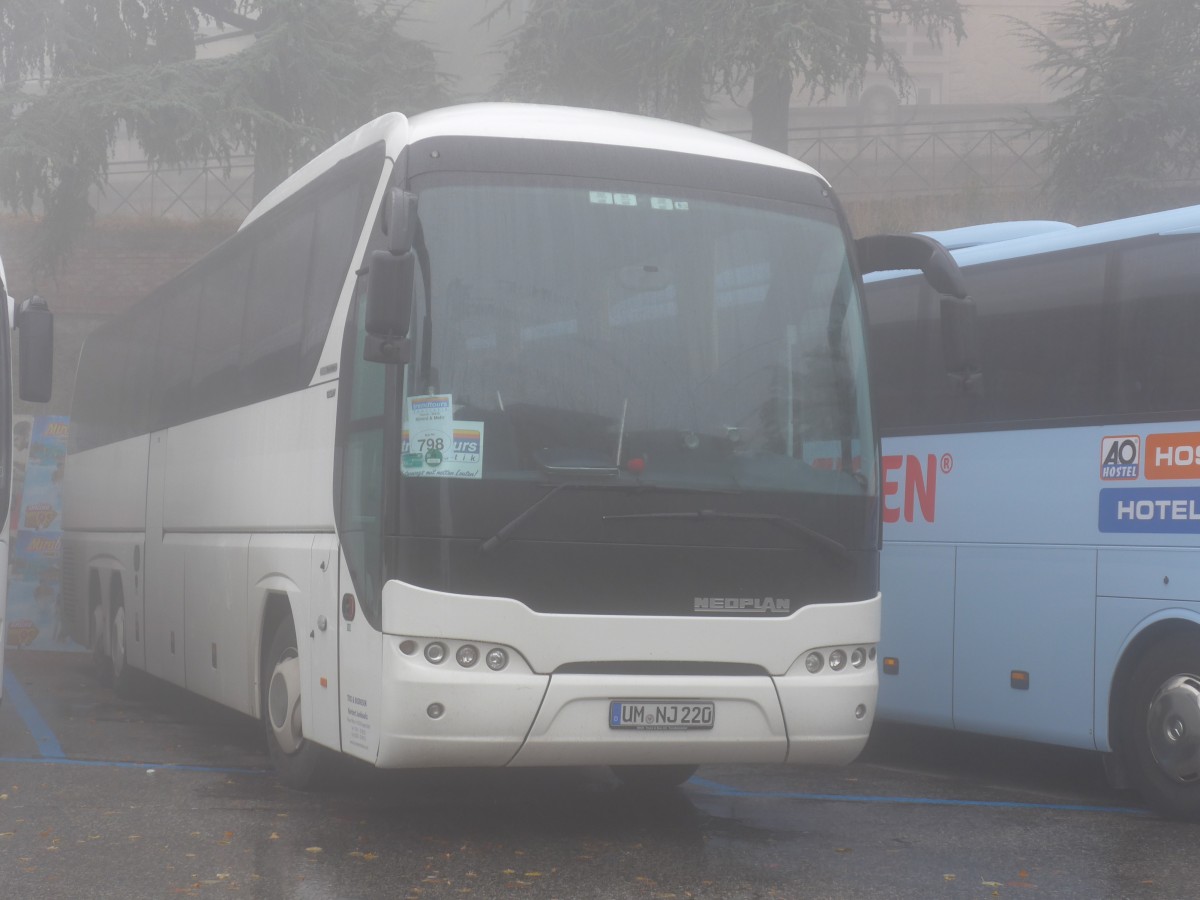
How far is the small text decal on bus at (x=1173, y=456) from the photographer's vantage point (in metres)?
8.84

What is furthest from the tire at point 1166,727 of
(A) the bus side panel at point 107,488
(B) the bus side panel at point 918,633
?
(A) the bus side panel at point 107,488

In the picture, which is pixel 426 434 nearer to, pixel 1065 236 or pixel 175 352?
pixel 1065 236

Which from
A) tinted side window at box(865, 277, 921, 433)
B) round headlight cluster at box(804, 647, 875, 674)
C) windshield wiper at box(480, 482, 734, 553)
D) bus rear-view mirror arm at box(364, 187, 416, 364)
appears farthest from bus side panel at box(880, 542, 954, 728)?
bus rear-view mirror arm at box(364, 187, 416, 364)

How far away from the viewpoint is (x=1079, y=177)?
2712cm

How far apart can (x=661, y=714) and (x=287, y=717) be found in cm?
249

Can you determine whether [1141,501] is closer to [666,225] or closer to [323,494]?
[666,225]

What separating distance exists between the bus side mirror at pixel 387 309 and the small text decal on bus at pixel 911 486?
14.9 feet

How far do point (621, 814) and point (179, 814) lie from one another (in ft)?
7.15

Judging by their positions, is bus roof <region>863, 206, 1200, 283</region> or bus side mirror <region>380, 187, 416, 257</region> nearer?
bus side mirror <region>380, 187, 416, 257</region>

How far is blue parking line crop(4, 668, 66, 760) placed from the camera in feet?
34.5

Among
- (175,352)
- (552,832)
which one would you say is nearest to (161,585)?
(175,352)

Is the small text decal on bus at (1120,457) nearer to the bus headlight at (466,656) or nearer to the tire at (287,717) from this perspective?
the bus headlight at (466,656)

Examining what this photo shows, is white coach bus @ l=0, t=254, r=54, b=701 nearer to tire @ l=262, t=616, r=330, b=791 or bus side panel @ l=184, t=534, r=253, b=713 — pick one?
bus side panel @ l=184, t=534, r=253, b=713

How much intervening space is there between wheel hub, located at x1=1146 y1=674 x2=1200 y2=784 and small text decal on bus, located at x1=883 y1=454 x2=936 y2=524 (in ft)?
7.12
